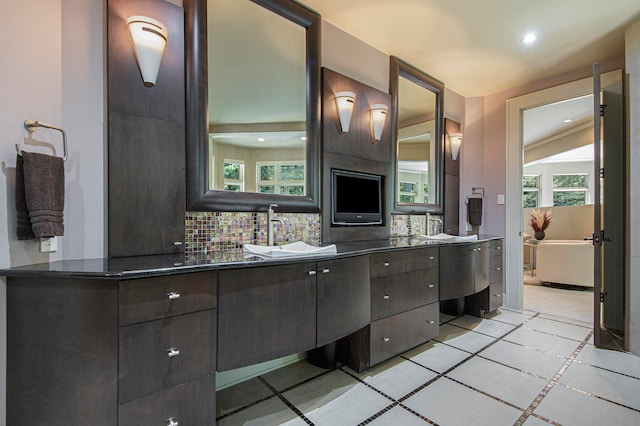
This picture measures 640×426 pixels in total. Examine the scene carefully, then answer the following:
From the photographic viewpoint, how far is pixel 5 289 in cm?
117

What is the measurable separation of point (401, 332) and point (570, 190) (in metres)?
7.81

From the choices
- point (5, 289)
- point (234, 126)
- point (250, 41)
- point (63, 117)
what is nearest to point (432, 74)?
point (250, 41)

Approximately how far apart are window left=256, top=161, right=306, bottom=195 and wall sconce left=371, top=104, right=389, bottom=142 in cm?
86

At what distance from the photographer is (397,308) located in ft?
7.19

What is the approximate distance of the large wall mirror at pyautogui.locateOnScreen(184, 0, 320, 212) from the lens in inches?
69.7

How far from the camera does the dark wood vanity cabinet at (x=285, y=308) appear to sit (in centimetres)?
136

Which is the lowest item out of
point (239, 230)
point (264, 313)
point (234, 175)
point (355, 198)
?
point (264, 313)

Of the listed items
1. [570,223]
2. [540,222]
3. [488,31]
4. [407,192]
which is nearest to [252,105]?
[407,192]

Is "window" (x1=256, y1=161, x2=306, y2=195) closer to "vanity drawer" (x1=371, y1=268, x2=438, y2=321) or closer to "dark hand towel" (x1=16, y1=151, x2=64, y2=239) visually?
"vanity drawer" (x1=371, y1=268, x2=438, y2=321)

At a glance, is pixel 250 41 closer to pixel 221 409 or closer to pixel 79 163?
pixel 79 163

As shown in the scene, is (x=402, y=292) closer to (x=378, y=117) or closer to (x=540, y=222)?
(x=378, y=117)

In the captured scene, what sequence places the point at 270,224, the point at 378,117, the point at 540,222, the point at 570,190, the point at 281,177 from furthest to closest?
the point at 570,190, the point at 540,222, the point at 378,117, the point at 281,177, the point at 270,224

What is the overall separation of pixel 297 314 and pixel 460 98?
12.0 ft

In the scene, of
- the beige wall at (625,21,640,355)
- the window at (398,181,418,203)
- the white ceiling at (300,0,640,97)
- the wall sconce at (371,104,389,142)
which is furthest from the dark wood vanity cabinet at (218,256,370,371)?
the beige wall at (625,21,640,355)
